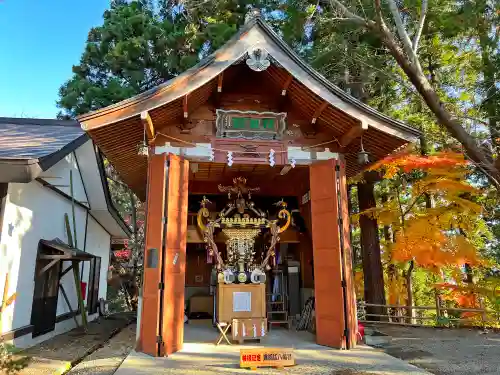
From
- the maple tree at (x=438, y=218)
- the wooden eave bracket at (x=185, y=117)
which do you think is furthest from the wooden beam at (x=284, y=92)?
the maple tree at (x=438, y=218)

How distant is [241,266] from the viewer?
833 centimetres

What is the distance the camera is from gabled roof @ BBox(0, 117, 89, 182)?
5.89 meters

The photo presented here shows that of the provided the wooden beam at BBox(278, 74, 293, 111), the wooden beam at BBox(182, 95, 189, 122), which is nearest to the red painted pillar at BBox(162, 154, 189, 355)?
the wooden beam at BBox(182, 95, 189, 122)

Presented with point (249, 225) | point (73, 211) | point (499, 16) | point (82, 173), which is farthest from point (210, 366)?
point (499, 16)

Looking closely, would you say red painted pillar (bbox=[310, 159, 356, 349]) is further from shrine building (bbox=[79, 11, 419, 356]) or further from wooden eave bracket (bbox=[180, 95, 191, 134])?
wooden eave bracket (bbox=[180, 95, 191, 134])

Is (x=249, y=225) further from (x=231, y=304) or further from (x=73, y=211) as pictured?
(x=73, y=211)

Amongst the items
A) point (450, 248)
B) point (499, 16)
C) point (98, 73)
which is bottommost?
point (450, 248)

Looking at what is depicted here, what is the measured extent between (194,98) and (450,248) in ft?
26.0

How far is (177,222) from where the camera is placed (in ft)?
22.2

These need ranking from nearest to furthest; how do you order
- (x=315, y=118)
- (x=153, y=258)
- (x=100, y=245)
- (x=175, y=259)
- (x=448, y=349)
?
(x=153, y=258) → (x=175, y=259) → (x=448, y=349) → (x=315, y=118) → (x=100, y=245)

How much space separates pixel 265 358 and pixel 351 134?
4303mm

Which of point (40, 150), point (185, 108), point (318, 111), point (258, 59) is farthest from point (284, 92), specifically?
point (40, 150)

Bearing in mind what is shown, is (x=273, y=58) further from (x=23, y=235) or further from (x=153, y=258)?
(x=23, y=235)

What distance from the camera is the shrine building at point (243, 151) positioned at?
256 inches
